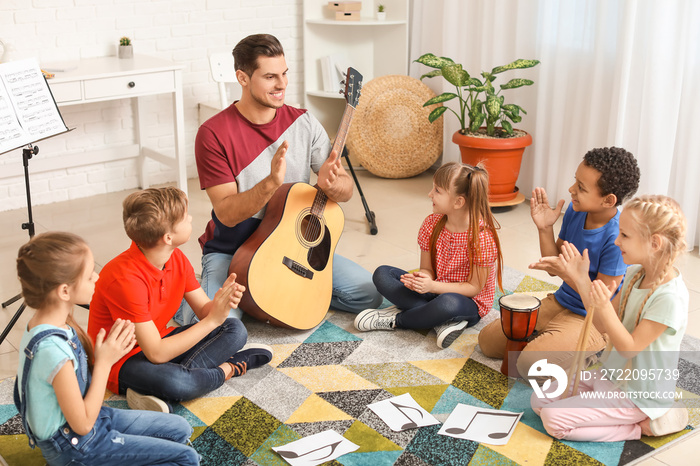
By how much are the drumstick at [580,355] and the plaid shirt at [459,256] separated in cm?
51

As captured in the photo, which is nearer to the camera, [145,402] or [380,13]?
[145,402]

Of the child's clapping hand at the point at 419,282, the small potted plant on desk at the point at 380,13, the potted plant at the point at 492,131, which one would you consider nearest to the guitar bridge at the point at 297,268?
the child's clapping hand at the point at 419,282

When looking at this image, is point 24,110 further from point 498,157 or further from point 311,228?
point 498,157

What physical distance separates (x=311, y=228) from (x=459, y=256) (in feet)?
1.74

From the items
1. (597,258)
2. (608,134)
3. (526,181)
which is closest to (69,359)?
(597,258)

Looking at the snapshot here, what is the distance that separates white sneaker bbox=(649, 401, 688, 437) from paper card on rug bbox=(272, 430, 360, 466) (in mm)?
806

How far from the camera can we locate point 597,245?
7.51ft

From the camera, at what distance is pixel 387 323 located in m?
2.64

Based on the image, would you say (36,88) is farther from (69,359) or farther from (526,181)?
(526,181)

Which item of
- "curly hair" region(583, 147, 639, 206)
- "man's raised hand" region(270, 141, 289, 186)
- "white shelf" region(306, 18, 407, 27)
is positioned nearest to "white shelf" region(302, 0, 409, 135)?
"white shelf" region(306, 18, 407, 27)

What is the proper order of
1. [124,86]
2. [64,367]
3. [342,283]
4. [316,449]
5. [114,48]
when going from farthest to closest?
[114,48]
[124,86]
[342,283]
[316,449]
[64,367]

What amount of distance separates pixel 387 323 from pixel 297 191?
1.84ft

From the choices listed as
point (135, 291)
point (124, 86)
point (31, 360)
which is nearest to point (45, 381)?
point (31, 360)

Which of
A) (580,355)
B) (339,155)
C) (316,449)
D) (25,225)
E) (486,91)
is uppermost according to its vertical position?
(486,91)
